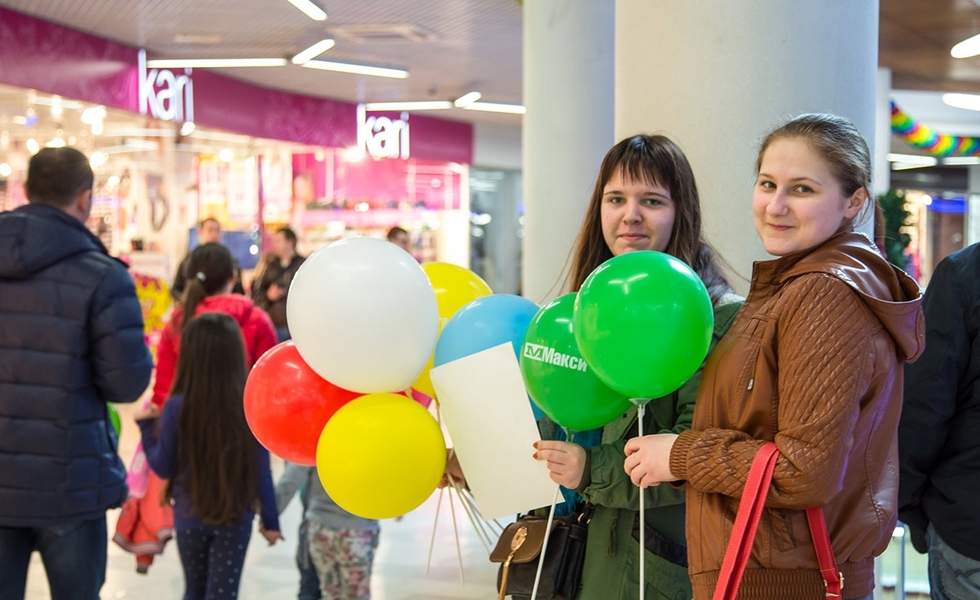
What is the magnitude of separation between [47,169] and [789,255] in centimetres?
224

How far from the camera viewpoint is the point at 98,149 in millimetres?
8938

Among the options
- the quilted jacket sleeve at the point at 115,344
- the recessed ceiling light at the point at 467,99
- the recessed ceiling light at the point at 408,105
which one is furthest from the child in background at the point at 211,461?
the recessed ceiling light at the point at 408,105

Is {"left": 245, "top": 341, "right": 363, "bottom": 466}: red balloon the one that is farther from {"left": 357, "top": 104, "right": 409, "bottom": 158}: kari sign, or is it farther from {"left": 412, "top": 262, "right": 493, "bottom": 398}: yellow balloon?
{"left": 357, "top": 104, "right": 409, "bottom": 158}: kari sign

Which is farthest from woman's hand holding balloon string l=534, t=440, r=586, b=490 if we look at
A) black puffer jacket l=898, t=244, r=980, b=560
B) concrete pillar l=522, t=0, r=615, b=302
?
concrete pillar l=522, t=0, r=615, b=302

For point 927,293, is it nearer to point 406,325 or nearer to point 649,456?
point 649,456

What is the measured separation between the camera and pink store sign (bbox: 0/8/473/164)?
6.90m

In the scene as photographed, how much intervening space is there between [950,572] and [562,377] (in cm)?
100

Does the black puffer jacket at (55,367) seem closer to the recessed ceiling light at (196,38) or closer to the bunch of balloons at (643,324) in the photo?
the bunch of balloons at (643,324)

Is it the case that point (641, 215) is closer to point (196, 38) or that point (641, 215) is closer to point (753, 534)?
point (753, 534)

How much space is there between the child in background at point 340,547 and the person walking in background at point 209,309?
80 cm

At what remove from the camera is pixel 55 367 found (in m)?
2.63

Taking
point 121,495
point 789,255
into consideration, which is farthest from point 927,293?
point 121,495

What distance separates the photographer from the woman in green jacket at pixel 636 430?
163 cm

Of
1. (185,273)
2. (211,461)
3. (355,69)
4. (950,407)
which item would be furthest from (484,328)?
(355,69)
